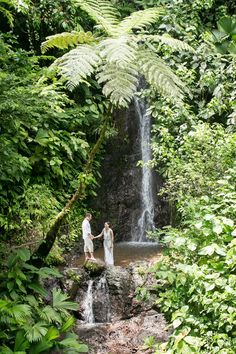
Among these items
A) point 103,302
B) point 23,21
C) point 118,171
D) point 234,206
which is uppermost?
point 23,21

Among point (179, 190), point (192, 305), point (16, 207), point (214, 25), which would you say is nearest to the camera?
point (192, 305)

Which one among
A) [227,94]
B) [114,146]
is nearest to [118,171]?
[114,146]

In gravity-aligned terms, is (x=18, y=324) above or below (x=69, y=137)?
below

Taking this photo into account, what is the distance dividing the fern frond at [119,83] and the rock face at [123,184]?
22.7ft

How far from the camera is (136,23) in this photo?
16.1 feet

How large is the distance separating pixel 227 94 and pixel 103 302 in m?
5.53

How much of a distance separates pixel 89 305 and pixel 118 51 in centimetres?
491

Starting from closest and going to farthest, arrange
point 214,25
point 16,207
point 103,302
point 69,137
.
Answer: point 103,302
point 16,207
point 69,137
point 214,25

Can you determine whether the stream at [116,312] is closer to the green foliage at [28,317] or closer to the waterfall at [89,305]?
the waterfall at [89,305]

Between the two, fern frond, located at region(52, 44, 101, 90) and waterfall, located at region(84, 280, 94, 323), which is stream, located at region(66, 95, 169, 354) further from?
fern frond, located at region(52, 44, 101, 90)

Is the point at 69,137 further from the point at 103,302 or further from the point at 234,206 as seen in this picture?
the point at 234,206

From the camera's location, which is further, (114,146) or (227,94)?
(114,146)

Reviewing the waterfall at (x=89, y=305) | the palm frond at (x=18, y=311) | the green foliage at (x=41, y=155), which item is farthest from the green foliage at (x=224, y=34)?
the palm frond at (x=18, y=311)

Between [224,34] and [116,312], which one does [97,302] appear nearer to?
[116,312]
